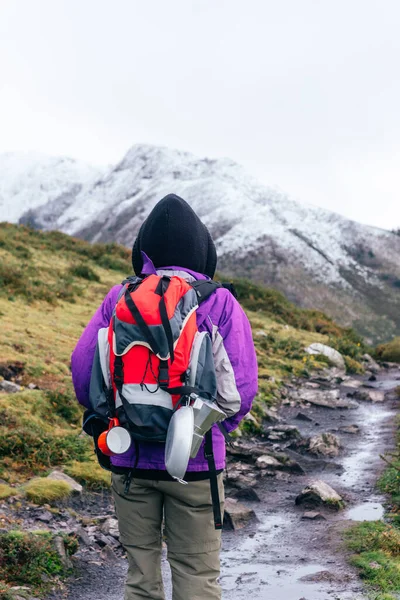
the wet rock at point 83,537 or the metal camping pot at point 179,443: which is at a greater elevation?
the metal camping pot at point 179,443

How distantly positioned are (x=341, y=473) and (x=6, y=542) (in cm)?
629

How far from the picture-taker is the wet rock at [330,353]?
76.0 feet

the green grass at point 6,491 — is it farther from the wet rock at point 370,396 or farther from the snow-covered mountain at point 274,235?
the snow-covered mountain at point 274,235

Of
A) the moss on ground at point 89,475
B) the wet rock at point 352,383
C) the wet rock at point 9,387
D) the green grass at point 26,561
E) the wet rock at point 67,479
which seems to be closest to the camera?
the green grass at point 26,561

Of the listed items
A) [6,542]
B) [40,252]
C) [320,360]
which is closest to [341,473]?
[6,542]

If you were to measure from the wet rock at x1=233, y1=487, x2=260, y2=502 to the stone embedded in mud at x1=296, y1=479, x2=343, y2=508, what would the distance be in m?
0.62

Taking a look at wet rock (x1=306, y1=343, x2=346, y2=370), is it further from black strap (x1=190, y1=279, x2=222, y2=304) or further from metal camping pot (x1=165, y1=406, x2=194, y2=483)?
metal camping pot (x1=165, y1=406, x2=194, y2=483)

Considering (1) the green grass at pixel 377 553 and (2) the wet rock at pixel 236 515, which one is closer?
(1) the green grass at pixel 377 553

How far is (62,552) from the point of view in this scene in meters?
5.66

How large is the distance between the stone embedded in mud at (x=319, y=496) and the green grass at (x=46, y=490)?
3.16 meters

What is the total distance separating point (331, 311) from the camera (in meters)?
60.8

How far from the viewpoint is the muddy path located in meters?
5.55

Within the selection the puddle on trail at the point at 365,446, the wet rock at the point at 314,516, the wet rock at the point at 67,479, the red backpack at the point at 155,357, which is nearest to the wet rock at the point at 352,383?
the puddle on trail at the point at 365,446

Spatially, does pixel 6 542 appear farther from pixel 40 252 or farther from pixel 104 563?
pixel 40 252
